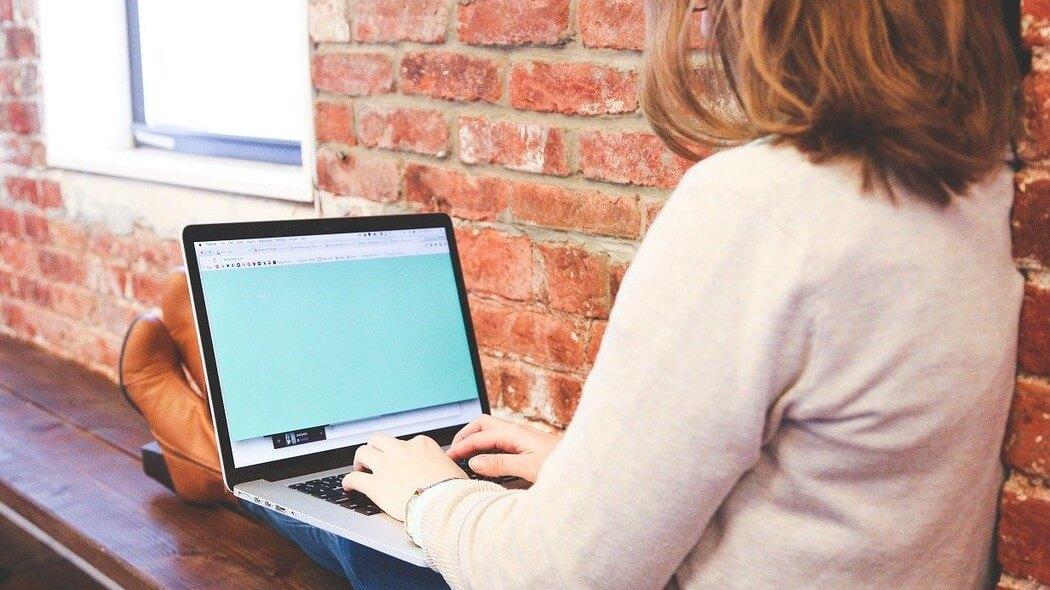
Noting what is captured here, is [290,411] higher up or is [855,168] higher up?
[855,168]

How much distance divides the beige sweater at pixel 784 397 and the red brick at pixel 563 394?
24.9 inches

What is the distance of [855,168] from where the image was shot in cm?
71

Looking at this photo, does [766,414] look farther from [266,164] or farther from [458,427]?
[266,164]

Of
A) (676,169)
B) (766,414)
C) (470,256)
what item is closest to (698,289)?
(766,414)

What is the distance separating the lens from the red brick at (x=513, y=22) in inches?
52.4

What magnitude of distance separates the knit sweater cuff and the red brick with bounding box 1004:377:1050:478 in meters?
0.43

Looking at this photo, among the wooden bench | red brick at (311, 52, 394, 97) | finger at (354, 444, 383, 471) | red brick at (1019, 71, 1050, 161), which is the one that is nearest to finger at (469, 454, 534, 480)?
finger at (354, 444, 383, 471)

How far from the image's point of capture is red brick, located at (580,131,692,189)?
1262mm

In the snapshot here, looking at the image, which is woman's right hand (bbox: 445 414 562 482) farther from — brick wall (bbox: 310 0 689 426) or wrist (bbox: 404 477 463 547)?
brick wall (bbox: 310 0 689 426)

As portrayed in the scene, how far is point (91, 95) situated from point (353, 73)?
929 millimetres

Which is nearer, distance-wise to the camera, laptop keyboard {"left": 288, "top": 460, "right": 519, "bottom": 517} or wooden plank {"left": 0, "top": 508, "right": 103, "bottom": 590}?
laptop keyboard {"left": 288, "top": 460, "right": 519, "bottom": 517}

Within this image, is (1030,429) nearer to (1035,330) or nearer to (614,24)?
(1035,330)

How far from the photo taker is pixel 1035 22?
0.81 metres

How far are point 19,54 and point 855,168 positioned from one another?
2102 millimetres
